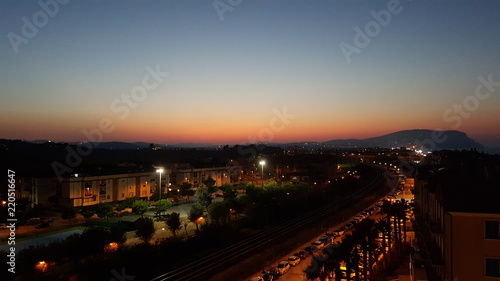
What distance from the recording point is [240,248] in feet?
58.5

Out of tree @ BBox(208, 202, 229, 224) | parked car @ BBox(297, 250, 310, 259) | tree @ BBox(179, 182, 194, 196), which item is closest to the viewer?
parked car @ BBox(297, 250, 310, 259)

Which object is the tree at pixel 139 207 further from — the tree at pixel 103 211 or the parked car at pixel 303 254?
the parked car at pixel 303 254

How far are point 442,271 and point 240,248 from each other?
10490 mm

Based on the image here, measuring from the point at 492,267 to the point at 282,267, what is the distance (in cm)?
859

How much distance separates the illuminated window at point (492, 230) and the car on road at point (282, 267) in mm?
8472

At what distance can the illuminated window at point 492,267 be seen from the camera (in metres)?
7.59

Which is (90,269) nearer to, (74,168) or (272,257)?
(272,257)

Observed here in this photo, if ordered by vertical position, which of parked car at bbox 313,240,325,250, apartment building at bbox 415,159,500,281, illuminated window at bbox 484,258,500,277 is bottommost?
parked car at bbox 313,240,325,250

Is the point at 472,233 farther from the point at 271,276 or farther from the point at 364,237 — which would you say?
the point at 271,276

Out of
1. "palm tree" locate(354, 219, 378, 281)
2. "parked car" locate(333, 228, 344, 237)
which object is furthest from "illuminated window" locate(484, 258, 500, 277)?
"parked car" locate(333, 228, 344, 237)

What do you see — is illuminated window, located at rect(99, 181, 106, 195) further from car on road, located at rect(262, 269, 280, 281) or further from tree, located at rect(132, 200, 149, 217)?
car on road, located at rect(262, 269, 280, 281)

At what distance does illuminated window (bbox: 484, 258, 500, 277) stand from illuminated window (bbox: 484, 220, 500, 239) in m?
0.49

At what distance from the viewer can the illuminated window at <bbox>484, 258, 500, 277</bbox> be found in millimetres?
7594

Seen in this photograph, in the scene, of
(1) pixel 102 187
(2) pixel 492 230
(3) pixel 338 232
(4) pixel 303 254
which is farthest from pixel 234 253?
(1) pixel 102 187
